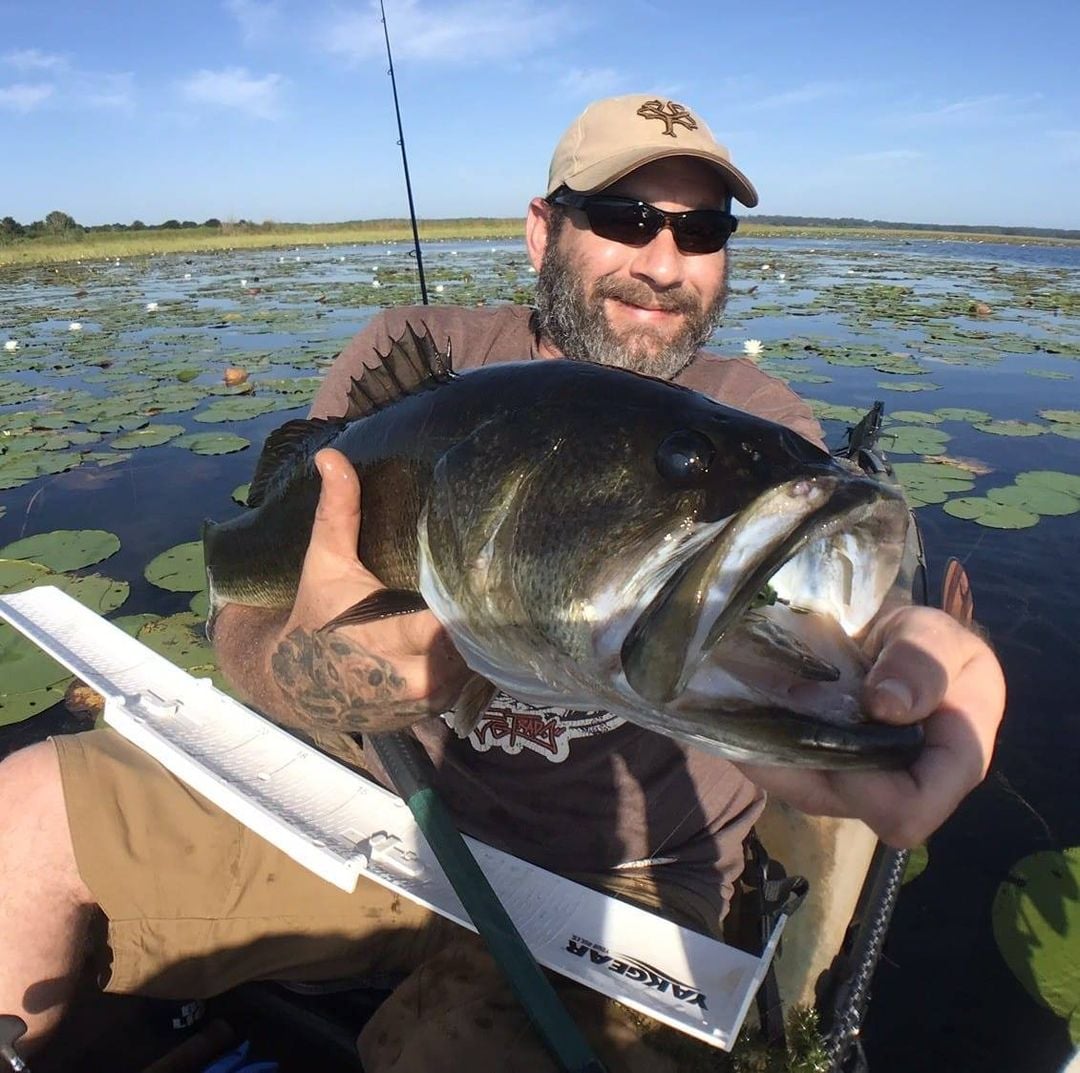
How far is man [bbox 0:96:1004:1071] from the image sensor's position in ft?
6.97

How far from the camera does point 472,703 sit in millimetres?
1823

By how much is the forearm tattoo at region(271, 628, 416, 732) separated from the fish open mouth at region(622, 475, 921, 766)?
112 centimetres

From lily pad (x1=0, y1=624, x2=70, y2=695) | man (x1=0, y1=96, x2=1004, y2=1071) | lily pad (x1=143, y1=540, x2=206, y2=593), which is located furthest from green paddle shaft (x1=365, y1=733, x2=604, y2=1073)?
lily pad (x1=143, y1=540, x2=206, y2=593)

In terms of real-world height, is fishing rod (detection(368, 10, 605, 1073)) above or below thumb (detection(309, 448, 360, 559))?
below

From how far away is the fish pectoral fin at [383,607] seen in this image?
1.78 m

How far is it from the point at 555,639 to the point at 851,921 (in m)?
2.15

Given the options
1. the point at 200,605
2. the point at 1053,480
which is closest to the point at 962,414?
the point at 1053,480

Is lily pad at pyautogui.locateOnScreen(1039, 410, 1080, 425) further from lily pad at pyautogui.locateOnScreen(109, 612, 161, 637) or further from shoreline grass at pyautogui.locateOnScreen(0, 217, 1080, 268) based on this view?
shoreline grass at pyautogui.locateOnScreen(0, 217, 1080, 268)

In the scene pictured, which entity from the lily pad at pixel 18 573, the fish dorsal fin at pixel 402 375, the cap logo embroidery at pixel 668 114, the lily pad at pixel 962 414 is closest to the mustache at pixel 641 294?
the cap logo embroidery at pixel 668 114

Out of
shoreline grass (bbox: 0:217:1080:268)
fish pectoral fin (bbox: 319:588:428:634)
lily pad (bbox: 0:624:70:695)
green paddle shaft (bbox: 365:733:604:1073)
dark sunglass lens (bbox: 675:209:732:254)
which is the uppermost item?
dark sunglass lens (bbox: 675:209:732:254)

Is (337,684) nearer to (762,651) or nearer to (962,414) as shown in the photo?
(762,651)

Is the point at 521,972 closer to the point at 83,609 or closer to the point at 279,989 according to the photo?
the point at 279,989

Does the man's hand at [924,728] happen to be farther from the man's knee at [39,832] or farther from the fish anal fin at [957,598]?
the man's knee at [39,832]

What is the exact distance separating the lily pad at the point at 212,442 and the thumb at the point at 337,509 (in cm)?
728
